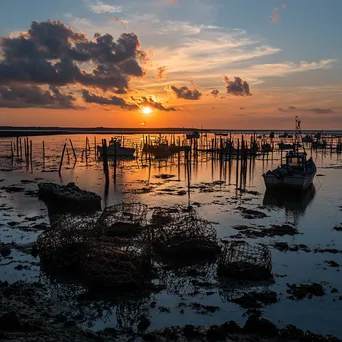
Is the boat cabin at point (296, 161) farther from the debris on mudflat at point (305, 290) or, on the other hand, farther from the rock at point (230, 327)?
the rock at point (230, 327)

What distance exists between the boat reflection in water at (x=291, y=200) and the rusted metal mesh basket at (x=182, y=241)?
859 cm

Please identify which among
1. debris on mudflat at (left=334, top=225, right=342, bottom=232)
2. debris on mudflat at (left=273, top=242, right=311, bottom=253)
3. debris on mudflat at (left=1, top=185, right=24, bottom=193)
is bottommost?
debris on mudflat at (left=273, top=242, right=311, bottom=253)

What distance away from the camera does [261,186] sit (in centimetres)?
2994

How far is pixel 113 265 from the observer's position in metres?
10.8

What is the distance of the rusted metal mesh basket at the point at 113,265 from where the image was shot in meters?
10.3

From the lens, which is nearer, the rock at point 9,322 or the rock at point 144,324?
the rock at point 9,322

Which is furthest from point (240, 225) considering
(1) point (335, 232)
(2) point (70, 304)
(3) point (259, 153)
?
(3) point (259, 153)

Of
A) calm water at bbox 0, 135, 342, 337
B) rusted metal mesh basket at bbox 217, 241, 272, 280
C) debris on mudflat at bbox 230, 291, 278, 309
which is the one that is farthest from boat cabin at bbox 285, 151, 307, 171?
debris on mudflat at bbox 230, 291, 278, 309

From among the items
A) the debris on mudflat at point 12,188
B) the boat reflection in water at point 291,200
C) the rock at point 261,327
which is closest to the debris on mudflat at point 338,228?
the boat reflection in water at point 291,200

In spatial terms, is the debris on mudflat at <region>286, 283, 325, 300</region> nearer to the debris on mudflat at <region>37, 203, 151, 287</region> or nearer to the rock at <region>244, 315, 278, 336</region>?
the rock at <region>244, 315, 278, 336</region>

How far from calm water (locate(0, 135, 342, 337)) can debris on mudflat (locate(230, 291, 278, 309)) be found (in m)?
0.18

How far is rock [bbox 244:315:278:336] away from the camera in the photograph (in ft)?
26.9

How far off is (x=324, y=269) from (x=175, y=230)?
5.57 meters

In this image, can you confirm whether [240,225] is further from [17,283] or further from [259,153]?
[259,153]
